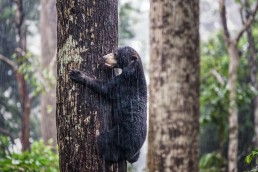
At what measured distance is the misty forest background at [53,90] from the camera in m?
6.44

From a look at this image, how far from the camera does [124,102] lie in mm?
3436

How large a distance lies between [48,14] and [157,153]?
27.9ft

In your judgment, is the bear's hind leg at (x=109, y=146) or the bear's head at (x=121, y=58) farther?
the bear's head at (x=121, y=58)

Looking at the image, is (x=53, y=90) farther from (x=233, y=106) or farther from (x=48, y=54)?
(x=233, y=106)

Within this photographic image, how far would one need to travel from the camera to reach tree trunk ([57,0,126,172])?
2.92m

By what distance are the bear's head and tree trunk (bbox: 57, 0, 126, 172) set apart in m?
0.07

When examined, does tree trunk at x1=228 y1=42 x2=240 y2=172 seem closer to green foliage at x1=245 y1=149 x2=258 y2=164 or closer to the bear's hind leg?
the bear's hind leg

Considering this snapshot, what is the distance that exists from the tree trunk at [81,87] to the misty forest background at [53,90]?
0.45 m

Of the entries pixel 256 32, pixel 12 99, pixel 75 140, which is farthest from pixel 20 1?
pixel 12 99

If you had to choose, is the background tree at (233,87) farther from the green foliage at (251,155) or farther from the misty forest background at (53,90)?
the green foliage at (251,155)

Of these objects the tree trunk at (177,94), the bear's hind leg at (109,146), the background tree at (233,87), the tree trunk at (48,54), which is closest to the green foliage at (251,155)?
the tree trunk at (177,94)

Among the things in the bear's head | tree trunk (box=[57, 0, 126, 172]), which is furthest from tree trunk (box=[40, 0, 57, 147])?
tree trunk (box=[57, 0, 126, 172])

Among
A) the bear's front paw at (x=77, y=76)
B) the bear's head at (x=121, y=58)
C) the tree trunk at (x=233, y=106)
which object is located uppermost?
the bear's head at (x=121, y=58)

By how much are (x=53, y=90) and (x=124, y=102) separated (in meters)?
6.75
